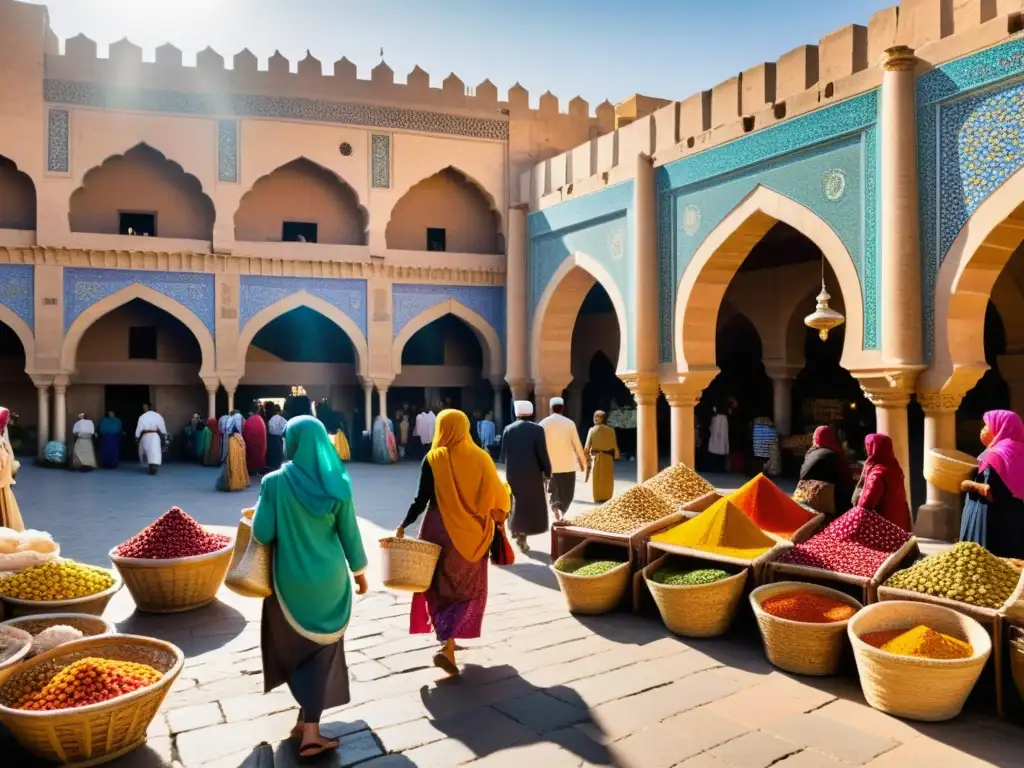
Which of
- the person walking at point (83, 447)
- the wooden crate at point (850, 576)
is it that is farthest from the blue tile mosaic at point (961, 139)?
the person walking at point (83, 447)

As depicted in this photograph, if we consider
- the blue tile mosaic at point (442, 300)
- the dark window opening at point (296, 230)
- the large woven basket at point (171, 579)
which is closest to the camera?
the large woven basket at point (171, 579)

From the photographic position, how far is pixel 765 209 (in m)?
9.47

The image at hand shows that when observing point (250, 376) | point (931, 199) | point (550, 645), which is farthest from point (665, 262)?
point (250, 376)

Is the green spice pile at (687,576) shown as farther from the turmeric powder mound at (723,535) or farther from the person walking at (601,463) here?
the person walking at (601,463)

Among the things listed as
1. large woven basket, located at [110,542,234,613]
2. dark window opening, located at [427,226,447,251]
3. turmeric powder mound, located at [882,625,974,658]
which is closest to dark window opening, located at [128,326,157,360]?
dark window opening, located at [427,226,447,251]

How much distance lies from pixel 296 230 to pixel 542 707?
14356 millimetres

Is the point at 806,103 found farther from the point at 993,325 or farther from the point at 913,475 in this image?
the point at 993,325

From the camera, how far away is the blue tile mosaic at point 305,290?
1539 centimetres

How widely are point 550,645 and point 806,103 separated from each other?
675 centimetres

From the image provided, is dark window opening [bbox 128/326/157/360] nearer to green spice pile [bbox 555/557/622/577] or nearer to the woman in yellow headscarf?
green spice pile [bbox 555/557/622/577]

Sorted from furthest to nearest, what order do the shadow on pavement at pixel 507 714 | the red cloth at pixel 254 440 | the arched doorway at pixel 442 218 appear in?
the arched doorway at pixel 442 218, the red cloth at pixel 254 440, the shadow on pavement at pixel 507 714

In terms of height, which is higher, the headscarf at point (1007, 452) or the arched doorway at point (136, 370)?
the arched doorway at point (136, 370)

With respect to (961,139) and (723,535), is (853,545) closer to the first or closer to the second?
(723,535)

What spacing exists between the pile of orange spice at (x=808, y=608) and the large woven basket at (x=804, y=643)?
0.07m
